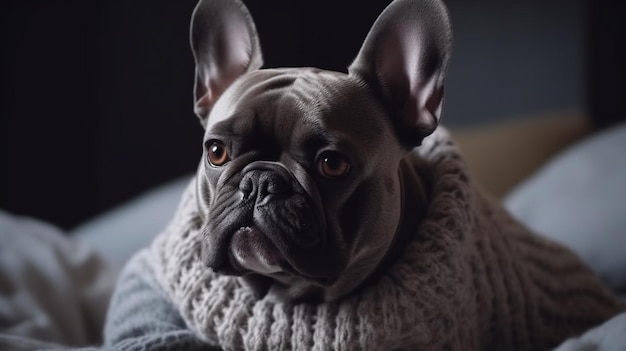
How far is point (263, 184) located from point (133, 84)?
117cm

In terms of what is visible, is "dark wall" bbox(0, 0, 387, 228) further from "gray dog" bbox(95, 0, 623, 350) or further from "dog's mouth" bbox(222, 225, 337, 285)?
"dog's mouth" bbox(222, 225, 337, 285)

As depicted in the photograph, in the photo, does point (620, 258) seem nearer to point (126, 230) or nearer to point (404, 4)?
point (404, 4)

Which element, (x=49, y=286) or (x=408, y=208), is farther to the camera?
(x=49, y=286)

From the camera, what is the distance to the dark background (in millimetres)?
1885

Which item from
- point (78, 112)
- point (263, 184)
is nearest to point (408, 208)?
point (263, 184)

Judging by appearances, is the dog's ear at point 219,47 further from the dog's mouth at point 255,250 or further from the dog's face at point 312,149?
the dog's mouth at point 255,250

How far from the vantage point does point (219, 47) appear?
3.31 feet

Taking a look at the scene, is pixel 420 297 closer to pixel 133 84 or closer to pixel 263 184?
pixel 263 184

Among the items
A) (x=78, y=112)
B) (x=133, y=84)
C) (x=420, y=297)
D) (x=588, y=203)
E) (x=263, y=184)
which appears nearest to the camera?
(x=263, y=184)

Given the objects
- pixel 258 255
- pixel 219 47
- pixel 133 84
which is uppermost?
pixel 219 47

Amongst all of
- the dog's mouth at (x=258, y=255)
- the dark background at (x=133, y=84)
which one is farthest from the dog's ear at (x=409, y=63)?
the dark background at (x=133, y=84)

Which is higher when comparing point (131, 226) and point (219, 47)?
point (219, 47)

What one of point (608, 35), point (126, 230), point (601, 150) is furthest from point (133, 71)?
point (608, 35)

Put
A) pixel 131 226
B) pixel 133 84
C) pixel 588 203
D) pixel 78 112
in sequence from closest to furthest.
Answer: pixel 588 203 → pixel 131 226 → pixel 133 84 → pixel 78 112
